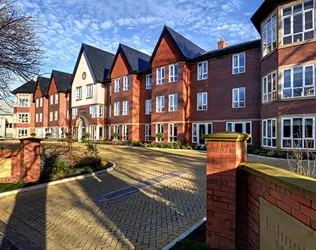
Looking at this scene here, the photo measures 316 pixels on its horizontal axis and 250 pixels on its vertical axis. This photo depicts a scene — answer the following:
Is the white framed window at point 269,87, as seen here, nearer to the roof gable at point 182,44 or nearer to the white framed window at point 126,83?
the roof gable at point 182,44

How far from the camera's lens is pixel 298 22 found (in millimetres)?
14641

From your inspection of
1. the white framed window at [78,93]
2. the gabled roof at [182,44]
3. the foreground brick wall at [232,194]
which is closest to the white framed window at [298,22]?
the gabled roof at [182,44]

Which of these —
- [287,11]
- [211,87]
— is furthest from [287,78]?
[211,87]

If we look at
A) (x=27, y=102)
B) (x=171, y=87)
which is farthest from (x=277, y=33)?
(x=27, y=102)

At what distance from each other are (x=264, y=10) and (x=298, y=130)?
9.94 meters

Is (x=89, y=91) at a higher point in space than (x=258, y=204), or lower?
higher

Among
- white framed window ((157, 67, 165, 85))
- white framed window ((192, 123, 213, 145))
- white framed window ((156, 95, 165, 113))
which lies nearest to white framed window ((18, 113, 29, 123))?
white framed window ((156, 95, 165, 113))

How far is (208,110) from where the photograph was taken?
870 inches

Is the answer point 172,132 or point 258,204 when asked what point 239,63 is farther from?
point 258,204

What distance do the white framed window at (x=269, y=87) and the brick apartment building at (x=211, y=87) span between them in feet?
0.26

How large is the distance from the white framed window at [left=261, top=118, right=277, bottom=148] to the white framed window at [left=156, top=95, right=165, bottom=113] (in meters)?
11.3

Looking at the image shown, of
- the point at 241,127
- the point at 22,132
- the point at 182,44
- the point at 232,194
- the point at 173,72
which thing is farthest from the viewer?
the point at 22,132

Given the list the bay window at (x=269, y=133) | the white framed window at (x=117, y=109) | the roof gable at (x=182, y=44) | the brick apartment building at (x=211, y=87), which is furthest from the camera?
the white framed window at (x=117, y=109)

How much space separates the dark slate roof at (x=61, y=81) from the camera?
40.8m
